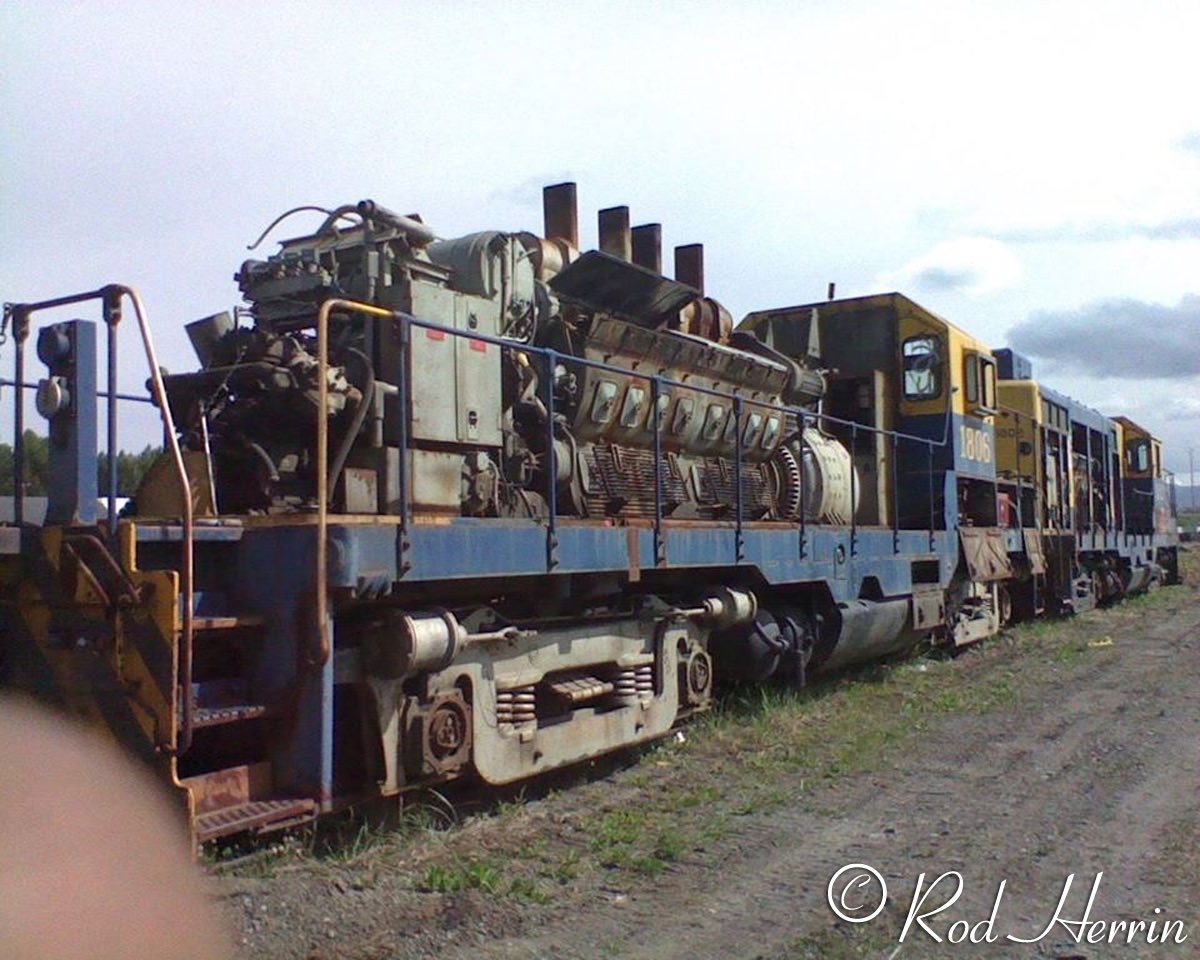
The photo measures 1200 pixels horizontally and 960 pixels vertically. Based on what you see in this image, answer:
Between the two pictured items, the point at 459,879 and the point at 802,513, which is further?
the point at 802,513

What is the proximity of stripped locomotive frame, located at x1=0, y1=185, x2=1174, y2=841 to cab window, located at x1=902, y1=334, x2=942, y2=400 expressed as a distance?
2.44 metres

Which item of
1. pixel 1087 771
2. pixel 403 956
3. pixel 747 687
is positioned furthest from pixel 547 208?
pixel 403 956

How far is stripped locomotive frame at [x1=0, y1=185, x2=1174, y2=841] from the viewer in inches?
200

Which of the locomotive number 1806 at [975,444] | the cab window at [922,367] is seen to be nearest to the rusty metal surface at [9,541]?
the cab window at [922,367]

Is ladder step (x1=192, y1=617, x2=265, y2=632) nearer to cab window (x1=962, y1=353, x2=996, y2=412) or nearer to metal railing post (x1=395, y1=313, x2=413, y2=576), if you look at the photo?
metal railing post (x1=395, y1=313, x2=413, y2=576)

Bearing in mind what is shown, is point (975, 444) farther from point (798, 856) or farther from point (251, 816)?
point (251, 816)

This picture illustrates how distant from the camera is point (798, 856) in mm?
5840

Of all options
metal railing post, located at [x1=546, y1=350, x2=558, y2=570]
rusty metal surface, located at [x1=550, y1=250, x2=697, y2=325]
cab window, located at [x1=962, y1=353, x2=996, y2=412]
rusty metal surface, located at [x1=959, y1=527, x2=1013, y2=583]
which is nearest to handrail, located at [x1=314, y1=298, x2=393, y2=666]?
metal railing post, located at [x1=546, y1=350, x2=558, y2=570]

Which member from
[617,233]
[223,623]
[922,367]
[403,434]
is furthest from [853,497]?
[223,623]

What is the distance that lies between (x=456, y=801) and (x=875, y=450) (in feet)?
23.0

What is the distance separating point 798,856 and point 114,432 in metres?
3.69

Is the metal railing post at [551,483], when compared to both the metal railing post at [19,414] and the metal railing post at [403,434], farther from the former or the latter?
the metal railing post at [19,414]

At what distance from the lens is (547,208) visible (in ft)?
31.9

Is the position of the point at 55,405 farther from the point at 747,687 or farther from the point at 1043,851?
the point at 747,687
